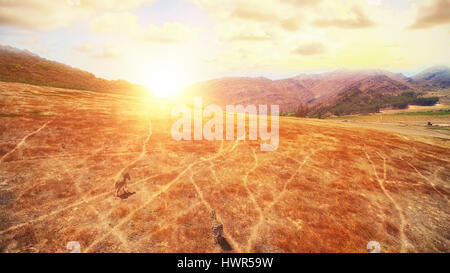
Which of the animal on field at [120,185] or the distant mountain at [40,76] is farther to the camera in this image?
the distant mountain at [40,76]

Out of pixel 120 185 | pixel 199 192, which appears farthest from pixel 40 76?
pixel 199 192

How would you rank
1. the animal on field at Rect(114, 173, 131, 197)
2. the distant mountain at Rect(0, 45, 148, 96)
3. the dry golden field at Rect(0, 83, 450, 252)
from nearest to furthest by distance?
→ the dry golden field at Rect(0, 83, 450, 252)
the animal on field at Rect(114, 173, 131, 197)
the distant mountain at Rect(0, 45, 148, 96)

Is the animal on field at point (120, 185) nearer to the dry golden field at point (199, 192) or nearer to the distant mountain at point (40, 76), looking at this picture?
the dry golden field at point (199, 192)

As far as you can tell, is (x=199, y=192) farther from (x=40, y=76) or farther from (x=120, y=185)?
(x=40, y=76)

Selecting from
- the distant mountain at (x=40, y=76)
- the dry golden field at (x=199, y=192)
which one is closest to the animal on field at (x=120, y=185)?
the dry golden field at (x=199, y=192)

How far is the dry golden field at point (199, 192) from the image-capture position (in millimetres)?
10164

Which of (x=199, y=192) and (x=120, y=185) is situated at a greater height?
(x=120, y=185)

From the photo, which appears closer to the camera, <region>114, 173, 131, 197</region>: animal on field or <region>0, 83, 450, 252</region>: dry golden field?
<region>0, 83, 450, 252</region>: dry golden field

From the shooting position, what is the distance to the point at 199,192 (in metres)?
13.8

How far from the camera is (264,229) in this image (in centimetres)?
1101

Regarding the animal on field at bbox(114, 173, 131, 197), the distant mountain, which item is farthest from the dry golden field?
the distant mountain

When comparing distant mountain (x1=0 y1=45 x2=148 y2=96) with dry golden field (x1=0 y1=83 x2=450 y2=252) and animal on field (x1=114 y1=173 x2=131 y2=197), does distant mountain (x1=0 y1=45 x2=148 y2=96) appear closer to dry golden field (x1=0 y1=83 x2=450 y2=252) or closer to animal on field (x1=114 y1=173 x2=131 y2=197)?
dry golden field (x1=0 y1=83 x2=450 y2=252)

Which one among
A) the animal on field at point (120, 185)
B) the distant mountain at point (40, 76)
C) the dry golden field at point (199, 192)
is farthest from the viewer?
the distant mountain at point (40, 76)

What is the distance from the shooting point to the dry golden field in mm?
10164
